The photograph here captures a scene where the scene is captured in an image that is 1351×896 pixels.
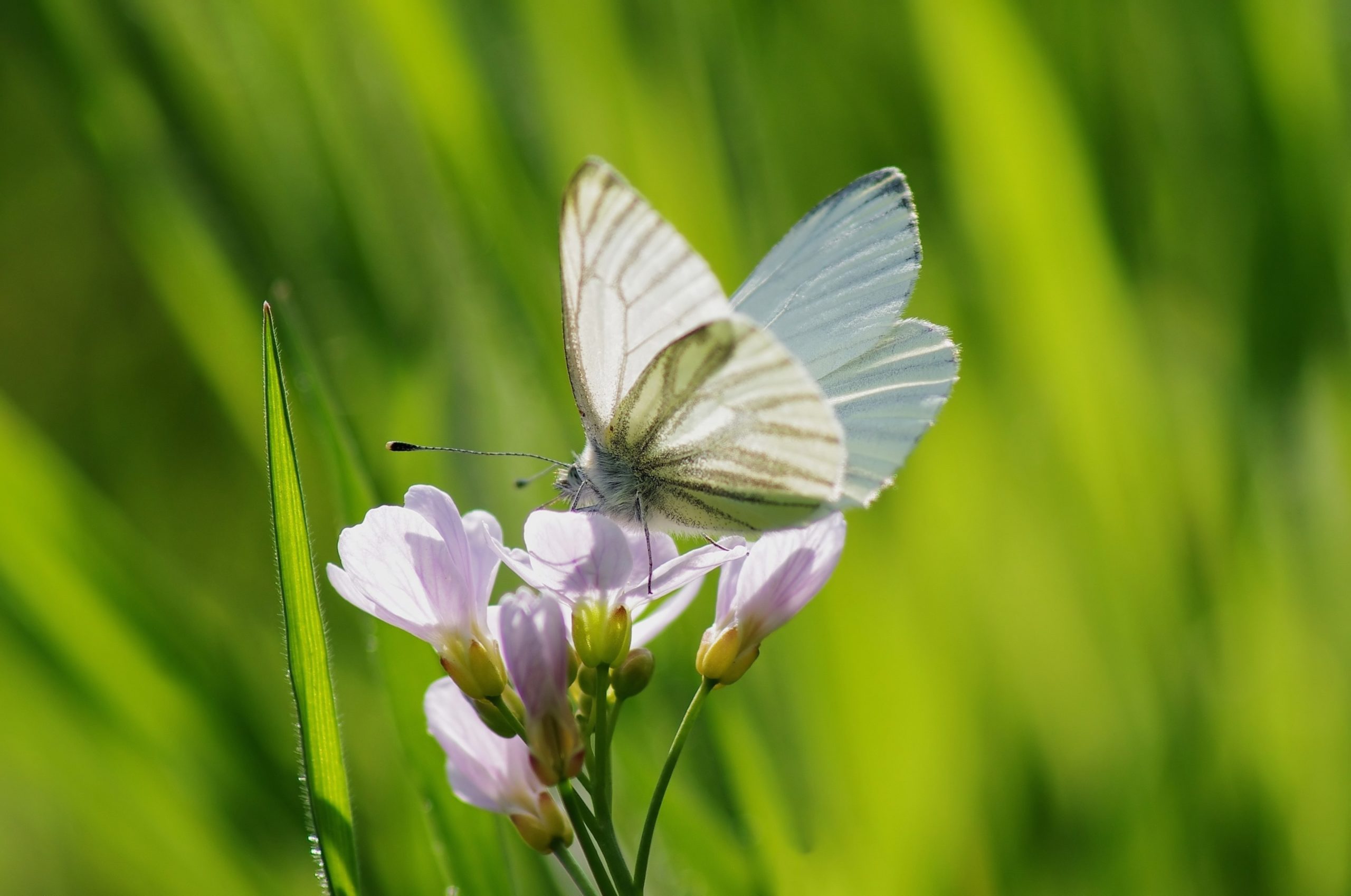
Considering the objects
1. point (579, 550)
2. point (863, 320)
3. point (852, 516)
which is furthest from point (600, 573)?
point (852, 516)

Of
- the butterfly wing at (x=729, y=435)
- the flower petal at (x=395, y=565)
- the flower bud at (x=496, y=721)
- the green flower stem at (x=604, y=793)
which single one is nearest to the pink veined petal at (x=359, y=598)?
the flower petal at (x=395, y=565)

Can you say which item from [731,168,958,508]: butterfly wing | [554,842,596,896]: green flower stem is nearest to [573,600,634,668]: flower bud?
[554,842,596,896]: green flower stem

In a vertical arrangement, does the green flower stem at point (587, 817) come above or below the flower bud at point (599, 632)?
below

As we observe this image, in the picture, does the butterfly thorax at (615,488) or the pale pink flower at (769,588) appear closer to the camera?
the pale pink flower at (769,588)

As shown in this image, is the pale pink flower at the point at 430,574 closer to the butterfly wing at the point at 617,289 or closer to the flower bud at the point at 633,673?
the flower bud at the point at 633,673

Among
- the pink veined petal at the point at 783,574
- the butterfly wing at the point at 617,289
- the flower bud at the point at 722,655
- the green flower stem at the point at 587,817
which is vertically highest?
the butterfly wing at the point at 617,289

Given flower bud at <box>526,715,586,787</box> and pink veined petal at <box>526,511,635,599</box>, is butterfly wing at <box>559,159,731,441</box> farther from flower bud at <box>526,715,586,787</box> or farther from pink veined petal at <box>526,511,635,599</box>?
flower bud at <box>526,715,586,787</box>

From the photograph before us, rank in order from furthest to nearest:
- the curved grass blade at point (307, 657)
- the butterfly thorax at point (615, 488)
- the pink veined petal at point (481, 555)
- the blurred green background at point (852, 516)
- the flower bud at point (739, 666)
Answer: the blurred green background at point (852, 516) < the butterfly thorax at point (615, 488) < the flower bud at point (739, 666) < the pink veined petal at point (481, 555) < the curved grass blade at point (307, 657)
